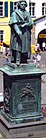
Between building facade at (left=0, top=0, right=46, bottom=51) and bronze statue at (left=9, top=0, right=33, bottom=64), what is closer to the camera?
bronze statue at (left=9, top=0, right=33, bottom=64)

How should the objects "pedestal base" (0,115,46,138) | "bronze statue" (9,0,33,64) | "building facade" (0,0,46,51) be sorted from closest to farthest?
"pedestal base" (0,115,46,138), "bronze statue" (9,0,33,64), "building facade" (0,0,46,51)

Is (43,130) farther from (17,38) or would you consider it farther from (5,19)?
(5,19)

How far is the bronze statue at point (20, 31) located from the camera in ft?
39.2

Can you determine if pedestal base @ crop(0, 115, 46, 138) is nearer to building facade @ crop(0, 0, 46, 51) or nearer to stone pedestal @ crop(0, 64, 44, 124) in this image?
stone pedestal @ crop(0, 64, 44, 124)

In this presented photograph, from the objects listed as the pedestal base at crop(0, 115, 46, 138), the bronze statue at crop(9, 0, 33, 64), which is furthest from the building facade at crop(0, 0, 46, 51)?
the pedestal base at crop(0, 115, 46, 138)

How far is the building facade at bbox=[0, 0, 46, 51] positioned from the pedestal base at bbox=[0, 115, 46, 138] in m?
29.7

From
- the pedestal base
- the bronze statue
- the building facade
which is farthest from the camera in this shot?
the building facade

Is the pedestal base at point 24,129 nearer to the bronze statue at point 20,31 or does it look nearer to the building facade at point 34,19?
the bronze statue at point 20,31

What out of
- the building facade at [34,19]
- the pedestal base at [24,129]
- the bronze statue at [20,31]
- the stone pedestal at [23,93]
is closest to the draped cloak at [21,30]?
the bronze statue at [20,31]

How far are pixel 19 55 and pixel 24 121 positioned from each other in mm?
1702

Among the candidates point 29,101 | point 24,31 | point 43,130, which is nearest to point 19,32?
point 24,31

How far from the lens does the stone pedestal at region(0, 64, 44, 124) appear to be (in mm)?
11859

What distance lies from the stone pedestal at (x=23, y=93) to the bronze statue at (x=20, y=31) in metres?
0.36

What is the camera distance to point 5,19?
142ft
